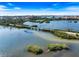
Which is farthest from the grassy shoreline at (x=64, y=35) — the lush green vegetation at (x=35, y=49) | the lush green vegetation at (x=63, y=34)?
the lush green vegetation at (x=35, y=49)

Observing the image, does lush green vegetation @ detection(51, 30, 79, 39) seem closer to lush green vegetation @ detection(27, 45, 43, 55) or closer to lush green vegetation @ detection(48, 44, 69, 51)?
lush green vegetation @ detection(48, 44, 69, 51)

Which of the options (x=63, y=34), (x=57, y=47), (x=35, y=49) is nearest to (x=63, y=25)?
(x=63, y=34)

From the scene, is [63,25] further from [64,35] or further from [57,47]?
[57,47]

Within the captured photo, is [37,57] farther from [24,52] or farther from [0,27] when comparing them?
[0,27]

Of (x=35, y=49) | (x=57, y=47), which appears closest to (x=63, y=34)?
(x=57, y=47)

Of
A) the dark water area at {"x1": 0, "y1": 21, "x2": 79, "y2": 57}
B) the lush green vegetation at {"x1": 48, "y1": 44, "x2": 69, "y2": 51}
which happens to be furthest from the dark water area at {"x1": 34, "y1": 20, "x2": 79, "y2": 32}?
the lush green vegetation at {"x1": 48, "y1": 44, "x2": 69, "y2": 51}

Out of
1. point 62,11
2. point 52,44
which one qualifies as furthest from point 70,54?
point 62,11

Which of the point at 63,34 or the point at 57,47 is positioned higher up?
the point at 63,34

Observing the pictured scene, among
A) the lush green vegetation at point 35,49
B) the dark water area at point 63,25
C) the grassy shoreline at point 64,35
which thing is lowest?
the lush green vegetation at point 35,49

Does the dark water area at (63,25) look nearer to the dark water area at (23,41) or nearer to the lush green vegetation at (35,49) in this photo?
the dark water area at (23,41)

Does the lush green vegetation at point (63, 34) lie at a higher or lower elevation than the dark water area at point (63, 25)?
lower

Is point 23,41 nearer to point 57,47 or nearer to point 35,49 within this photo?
point 35,49
